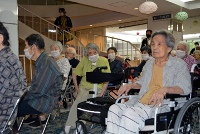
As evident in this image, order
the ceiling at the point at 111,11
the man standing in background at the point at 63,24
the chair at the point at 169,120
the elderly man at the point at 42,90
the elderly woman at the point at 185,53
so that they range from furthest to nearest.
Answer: the man standing in background at the point at 63,24
the ceiling at the point at 111,11
the elderly woman at the point at 185,53
the elderly man at the point at 42,90
the chair at the point at 169,120

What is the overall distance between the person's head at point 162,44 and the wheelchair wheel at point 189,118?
1.65 ft

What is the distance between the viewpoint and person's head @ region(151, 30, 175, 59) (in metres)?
2.02

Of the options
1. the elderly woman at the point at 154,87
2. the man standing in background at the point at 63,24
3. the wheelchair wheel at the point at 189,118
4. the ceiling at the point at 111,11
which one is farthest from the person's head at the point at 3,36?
the man standing in background at the point at 63,24

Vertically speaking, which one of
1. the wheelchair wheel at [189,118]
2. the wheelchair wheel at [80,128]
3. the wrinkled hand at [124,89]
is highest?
the wrinkled hand at [124,89]

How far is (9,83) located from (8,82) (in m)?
0.01

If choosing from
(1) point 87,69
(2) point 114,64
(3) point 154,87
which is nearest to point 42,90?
(1) point 87,69

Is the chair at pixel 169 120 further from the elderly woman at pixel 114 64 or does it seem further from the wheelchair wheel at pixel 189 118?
the elderly woman at pixel 114 64

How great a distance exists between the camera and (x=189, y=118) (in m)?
1.77

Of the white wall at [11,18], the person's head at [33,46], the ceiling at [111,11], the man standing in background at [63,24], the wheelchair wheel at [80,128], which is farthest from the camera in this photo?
the man standing in background at [63,24]

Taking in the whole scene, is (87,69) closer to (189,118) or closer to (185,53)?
(189,118)

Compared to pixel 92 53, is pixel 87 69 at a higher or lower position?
lower

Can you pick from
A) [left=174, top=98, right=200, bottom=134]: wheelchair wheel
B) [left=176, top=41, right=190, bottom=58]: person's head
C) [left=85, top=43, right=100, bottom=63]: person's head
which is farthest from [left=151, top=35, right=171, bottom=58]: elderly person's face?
[left=176, top=41, right=190, bottom=58]: person's head

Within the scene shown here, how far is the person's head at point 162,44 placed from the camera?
2.02 metres

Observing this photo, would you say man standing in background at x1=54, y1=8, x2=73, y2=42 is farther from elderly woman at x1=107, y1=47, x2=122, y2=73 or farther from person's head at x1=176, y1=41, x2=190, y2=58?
person's head at x1=176, y1=41, x2=190, y2=58
